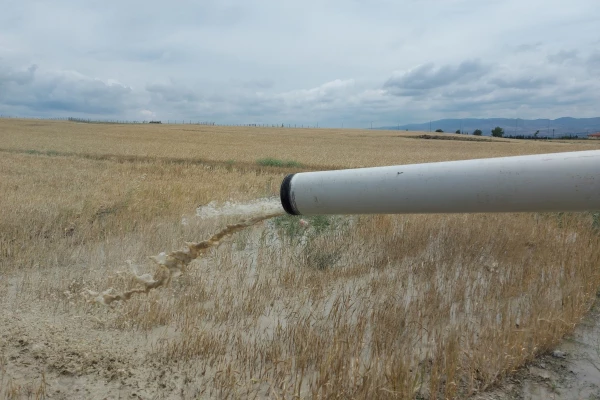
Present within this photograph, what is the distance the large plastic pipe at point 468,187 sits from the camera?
5.77ft

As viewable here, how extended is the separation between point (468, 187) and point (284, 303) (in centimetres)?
230

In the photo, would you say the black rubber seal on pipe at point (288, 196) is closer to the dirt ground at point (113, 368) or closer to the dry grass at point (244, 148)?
the dirt ground at point (113, 368)

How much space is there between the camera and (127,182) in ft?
30.1

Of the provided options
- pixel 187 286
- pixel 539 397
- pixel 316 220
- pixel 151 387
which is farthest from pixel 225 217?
pixel 539 397

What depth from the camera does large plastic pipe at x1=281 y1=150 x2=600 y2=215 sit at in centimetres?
176

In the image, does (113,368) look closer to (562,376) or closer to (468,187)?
(468,187)

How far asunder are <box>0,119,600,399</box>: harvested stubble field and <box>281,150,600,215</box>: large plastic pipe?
103 centimetres

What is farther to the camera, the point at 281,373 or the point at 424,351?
the point at 424,351

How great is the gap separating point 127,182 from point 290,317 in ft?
21.8

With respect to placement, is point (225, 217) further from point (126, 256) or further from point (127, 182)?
point (127, 182)

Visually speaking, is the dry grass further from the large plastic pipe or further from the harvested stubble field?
the large plastic pipe

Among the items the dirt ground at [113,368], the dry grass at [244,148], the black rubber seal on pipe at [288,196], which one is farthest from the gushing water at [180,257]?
the dry grass at [244,148]

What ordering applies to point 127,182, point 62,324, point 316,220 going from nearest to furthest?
1. point 62,324
2. point 316,220
3. point 127,182

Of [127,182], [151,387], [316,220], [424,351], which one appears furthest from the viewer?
[127,182]
